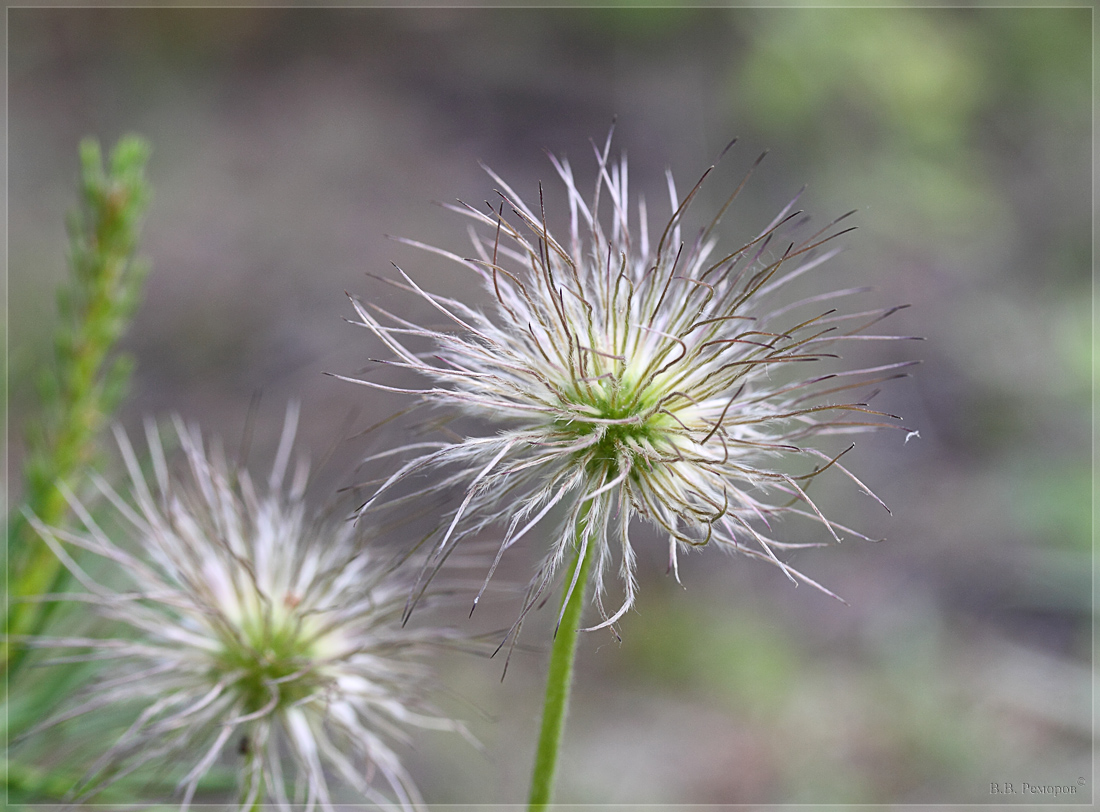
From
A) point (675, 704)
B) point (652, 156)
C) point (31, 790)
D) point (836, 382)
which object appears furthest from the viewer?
point (652, 156)

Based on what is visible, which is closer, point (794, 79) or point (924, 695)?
point (924, 695)

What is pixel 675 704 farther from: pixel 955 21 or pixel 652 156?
pixel 955 21

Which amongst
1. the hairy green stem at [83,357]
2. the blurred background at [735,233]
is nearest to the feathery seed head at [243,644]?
the hairy green stem at [83,357]

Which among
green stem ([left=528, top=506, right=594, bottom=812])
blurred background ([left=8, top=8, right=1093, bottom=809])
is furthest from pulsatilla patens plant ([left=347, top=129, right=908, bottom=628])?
blurred background ([left=8, top=8, right=1093, bottom=809])

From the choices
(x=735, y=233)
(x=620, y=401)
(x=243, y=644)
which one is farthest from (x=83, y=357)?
(x=735, y=233)

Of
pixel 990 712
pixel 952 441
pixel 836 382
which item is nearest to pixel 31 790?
pixel 836 382

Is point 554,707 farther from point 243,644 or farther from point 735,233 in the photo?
point 735,233

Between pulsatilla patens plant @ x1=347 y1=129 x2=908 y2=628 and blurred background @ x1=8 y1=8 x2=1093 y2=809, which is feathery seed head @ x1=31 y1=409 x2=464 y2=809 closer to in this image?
pulsatilla patens plant @ x1=347 y1=129 x2=908 y2=628
